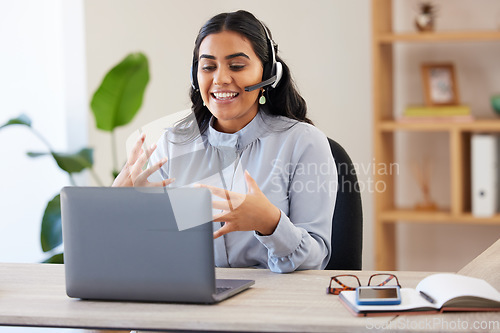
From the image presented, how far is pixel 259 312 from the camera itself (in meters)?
1.15

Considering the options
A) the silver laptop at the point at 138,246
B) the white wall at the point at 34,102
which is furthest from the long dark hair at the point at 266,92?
the white wall at the point at 34,102

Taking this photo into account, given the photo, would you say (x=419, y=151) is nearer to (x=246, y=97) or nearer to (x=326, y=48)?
(x=326, y=48)

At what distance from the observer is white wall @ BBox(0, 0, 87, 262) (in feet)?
9.00

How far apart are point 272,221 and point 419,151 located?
206 centimetres

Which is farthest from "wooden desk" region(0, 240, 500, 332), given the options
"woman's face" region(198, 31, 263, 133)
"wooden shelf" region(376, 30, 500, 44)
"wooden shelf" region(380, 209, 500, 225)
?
"wooden shelf" region(376, 30, 500, 44)

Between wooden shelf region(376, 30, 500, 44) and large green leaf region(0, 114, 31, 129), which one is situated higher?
wooden shelf region(376, 30, 500, 44)

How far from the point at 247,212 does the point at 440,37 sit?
6.31 feet

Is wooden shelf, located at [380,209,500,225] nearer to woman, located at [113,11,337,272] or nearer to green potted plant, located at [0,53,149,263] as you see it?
green potted plant, located at [0,53,149,263]

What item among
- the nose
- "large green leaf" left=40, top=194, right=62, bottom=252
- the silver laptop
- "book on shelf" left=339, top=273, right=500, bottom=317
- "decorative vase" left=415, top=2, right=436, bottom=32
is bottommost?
"large green leaf" left=40, top=194, right=62, bottom=252

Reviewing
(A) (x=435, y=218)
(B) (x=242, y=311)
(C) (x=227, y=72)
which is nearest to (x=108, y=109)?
(C) (x=227, y=72)

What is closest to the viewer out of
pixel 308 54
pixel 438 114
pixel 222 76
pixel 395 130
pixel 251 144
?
pixel 222 76

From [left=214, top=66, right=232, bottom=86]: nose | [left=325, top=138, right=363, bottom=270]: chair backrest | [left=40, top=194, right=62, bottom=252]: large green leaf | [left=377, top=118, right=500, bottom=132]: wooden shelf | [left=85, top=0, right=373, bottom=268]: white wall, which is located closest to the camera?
[left=214, top=66, right=232, bottom=86]: nose

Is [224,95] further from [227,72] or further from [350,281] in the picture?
[350,281]

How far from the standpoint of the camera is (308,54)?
11.1 feet
